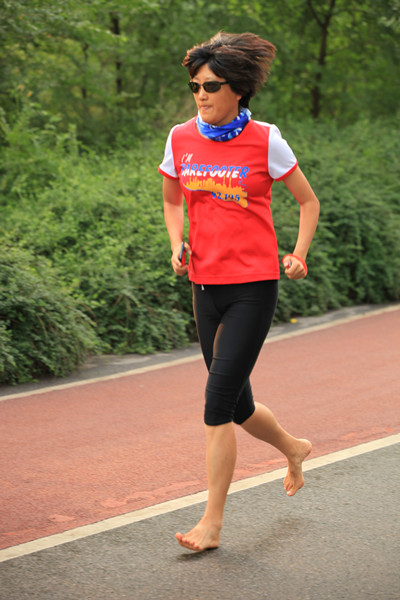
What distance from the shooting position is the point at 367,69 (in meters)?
18.7

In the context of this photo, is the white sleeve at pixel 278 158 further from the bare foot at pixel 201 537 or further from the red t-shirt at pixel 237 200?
the bare foot at pixel 201 537

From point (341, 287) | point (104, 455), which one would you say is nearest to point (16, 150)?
point (341, 287)

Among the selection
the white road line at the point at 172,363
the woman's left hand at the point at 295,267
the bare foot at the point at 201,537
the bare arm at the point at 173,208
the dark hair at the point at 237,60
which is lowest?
the white road line at the point at 172,363

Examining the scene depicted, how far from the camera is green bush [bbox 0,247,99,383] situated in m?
7.23

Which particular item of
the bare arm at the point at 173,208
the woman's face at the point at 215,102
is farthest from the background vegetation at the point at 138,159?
the woman's face at the point at 215,102

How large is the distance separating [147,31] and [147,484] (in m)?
12.9

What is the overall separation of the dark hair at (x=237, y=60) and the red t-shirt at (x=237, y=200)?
0.19 m

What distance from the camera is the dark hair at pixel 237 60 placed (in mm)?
4090

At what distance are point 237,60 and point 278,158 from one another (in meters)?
0.45

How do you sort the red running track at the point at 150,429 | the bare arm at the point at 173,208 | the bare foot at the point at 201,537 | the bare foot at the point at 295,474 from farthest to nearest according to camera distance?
the red running track at the point at 150,429 → the bare foot at the point at 295,474 → the bare arm at the point at 173,208 → the bare foot at the point at 201,537

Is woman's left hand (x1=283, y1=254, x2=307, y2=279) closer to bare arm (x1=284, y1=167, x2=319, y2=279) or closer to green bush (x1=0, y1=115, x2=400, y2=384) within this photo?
bare arm (x1=284, y1=167, x2=319, y2=279)

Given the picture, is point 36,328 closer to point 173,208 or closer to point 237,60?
point 173,208

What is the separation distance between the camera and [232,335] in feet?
13.4

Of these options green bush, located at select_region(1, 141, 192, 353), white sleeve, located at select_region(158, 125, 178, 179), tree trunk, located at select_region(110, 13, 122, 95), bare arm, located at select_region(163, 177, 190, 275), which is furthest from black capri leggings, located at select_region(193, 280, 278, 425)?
tree trunk, located at select_region(110, 13, 122, 95)
